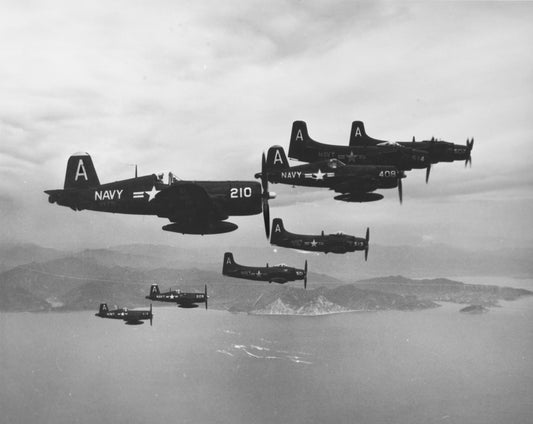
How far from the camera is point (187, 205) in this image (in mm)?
28766

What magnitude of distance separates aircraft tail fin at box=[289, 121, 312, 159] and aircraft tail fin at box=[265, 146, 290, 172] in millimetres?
1825

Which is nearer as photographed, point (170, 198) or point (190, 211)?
point (170, 198)

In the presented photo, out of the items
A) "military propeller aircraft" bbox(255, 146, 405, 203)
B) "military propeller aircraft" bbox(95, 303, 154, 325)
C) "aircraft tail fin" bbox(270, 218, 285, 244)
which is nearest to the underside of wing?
"military propeller aircraft" bbox(255, 146, 405, 203)

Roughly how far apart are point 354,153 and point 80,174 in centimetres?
2147

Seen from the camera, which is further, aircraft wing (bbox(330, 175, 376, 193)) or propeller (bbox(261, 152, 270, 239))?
aircraft wing (bbox(330, 175, 376, 193))

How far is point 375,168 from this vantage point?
112 ft

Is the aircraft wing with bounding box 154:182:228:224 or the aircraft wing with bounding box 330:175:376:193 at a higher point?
the aircraft wing with bounding box 330:175:376:193

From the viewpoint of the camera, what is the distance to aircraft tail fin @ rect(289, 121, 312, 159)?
3850cm

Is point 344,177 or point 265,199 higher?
point 344,177

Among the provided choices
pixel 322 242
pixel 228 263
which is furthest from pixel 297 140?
pixel 228 263

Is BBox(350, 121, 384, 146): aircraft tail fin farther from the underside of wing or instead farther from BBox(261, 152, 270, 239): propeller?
the underside of wing

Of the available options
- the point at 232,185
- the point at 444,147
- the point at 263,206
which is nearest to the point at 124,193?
the point at 232,185

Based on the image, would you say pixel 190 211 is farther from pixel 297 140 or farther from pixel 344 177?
pixel 297 140

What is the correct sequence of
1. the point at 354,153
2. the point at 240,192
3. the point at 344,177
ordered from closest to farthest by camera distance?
1. the point at 240,192
2. the point at 344,177
3. the point at 354,153
